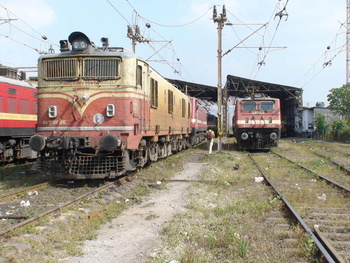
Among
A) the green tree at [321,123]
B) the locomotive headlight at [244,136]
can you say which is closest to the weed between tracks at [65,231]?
the locomotive headlight at [244,136]

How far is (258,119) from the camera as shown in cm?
1970

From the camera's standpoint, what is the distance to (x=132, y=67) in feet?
30.1

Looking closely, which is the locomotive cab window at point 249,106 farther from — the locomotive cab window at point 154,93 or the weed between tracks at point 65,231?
the weed between tracks at point 65,231

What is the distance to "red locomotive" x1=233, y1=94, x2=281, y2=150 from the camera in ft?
64.4

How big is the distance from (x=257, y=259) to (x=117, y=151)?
555 cm

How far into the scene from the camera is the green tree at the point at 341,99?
31.1 m

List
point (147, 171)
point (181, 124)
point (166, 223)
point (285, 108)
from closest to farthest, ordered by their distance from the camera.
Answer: point (166, 223) < point (147, 171) < point (181, 124) < point (285, 108)

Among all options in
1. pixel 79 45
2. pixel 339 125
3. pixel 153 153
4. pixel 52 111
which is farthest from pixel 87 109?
pixel 339 125

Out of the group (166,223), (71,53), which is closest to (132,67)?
(71,53)

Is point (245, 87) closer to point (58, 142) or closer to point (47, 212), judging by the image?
point (58, 142)

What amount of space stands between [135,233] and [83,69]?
511cm

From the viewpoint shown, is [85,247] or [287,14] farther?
[287,14]

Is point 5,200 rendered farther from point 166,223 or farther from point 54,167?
point 166,223

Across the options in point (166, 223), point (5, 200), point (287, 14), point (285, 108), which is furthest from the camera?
point (285, 108)
